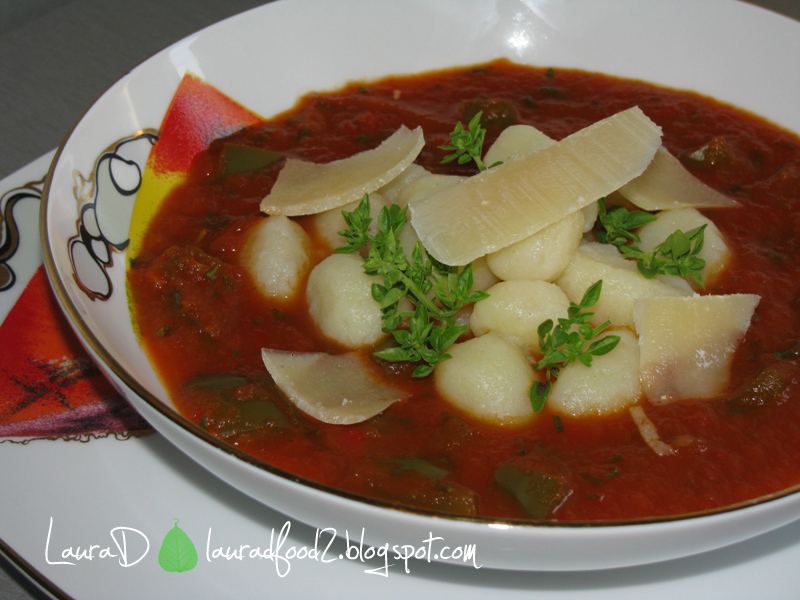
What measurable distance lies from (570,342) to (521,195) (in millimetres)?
451

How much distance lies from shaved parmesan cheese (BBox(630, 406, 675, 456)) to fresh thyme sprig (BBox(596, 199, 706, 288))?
0.43m

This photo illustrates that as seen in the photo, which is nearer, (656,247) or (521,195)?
(521,195)

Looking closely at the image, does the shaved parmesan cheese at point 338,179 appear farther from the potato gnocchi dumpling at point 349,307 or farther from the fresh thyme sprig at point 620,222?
the fresh thyme sprig at point 620,222

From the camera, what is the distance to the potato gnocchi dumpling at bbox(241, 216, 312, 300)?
8.21 feet

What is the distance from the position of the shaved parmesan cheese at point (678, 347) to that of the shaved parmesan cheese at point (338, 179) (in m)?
0.95

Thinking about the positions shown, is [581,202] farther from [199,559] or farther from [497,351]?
[199,559]

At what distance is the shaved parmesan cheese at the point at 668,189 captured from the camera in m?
2.60

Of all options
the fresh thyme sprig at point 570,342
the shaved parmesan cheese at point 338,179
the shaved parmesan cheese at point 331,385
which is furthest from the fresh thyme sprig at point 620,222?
the shaved parmesan cheese at point 331,385

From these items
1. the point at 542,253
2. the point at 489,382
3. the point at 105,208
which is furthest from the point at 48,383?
the point at 542,253

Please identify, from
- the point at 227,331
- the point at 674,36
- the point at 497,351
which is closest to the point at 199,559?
the point at 227,331

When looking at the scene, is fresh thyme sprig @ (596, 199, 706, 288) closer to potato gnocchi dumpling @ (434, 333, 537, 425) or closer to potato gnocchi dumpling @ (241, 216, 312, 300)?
potato gnocchi dumpling @ (434, 333, 537, 425)

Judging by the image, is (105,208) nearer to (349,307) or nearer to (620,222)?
(349,307)

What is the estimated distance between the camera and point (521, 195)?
2.19 m

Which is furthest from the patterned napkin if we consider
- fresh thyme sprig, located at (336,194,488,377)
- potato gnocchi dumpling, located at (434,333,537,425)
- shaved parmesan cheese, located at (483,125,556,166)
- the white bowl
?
shaved parmesan cheese, located at (483,125,556,166)
